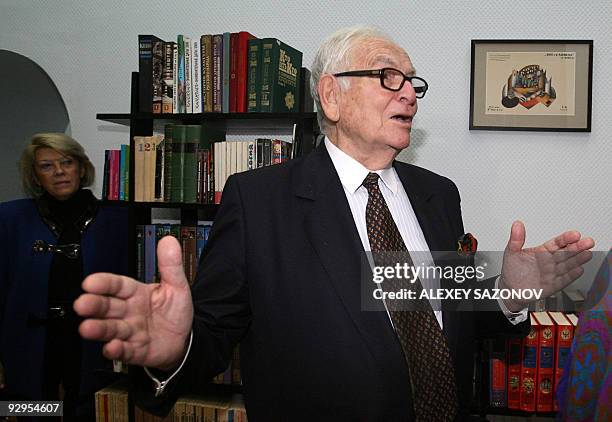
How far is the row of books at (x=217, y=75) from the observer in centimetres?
215

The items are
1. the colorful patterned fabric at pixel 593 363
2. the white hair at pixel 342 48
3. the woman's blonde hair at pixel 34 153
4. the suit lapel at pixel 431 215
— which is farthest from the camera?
the woman's blonde hair at pixel 34 153

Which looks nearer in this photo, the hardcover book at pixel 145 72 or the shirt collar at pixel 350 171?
the shirt collar at pixel 350 171

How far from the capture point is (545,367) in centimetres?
201

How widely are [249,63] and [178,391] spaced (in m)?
1.52

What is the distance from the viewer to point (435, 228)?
1.37 metres

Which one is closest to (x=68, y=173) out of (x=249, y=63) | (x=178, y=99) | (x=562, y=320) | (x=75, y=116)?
(x=75, y=116)

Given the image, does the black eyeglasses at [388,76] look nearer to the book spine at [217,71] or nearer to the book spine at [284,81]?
the book spine at [284,81]

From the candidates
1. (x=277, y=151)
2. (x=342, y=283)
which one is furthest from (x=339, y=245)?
(x=277, y=151)

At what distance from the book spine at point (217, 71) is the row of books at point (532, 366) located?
145 cm

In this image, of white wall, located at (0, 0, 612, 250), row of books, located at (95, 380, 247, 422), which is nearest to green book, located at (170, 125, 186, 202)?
white wall, located at (0, 0, 612, 250)

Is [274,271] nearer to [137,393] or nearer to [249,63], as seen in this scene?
[137,393]

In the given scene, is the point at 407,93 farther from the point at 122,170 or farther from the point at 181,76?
the point at 122,170
